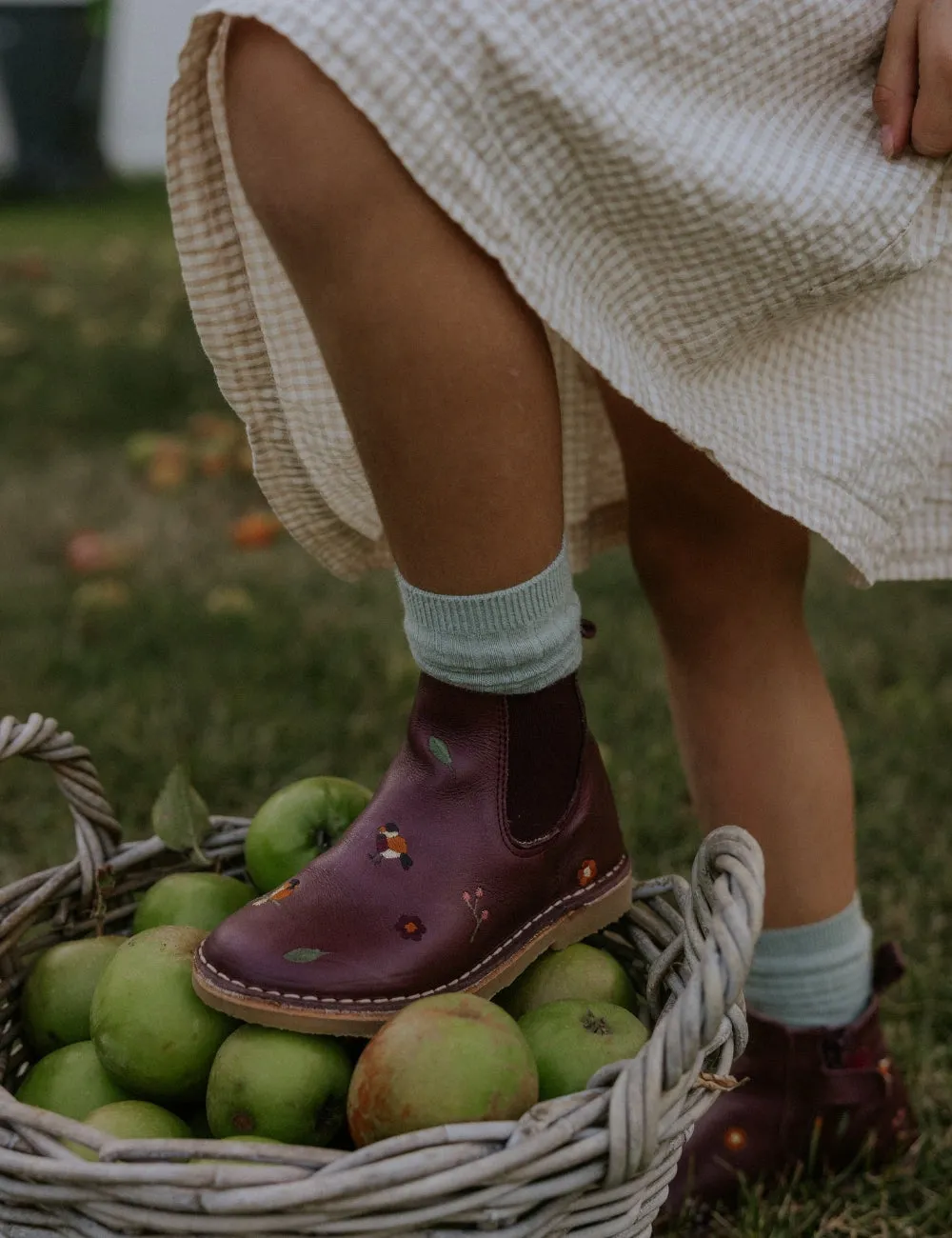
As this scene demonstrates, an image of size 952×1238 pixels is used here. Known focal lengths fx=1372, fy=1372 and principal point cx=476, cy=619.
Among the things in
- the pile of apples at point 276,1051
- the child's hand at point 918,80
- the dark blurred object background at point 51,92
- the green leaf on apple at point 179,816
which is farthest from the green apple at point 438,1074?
the dark blurred object background at point 51,92

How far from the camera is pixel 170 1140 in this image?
0.77 meters

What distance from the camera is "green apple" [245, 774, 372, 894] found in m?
1.10

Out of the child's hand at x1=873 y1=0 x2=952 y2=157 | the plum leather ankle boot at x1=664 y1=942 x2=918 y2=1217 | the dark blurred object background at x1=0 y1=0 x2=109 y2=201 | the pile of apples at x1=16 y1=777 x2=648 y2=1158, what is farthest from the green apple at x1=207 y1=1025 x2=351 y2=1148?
the dark blurred object background at x1=0 y1=0 x2=109 y2=201

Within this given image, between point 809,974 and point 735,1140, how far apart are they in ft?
0.51

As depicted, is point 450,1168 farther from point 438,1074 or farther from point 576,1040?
point 576,1040

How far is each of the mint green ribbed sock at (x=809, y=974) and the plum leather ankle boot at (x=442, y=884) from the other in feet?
0.67

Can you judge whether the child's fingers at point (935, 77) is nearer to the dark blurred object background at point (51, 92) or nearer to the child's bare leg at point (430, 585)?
the child's bare leg at point (430, 585)

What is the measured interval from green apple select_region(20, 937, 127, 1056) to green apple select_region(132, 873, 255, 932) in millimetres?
42

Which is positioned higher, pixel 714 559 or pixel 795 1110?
pixel 714 559

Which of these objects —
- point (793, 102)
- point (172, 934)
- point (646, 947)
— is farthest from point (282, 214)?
point (646, 947)

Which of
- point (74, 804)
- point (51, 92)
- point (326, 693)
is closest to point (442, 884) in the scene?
point (74, 804)

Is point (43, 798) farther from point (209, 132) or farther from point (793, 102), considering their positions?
point (793, 102)

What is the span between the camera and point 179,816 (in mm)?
A: 1156

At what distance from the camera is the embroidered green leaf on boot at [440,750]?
968 millimetres
